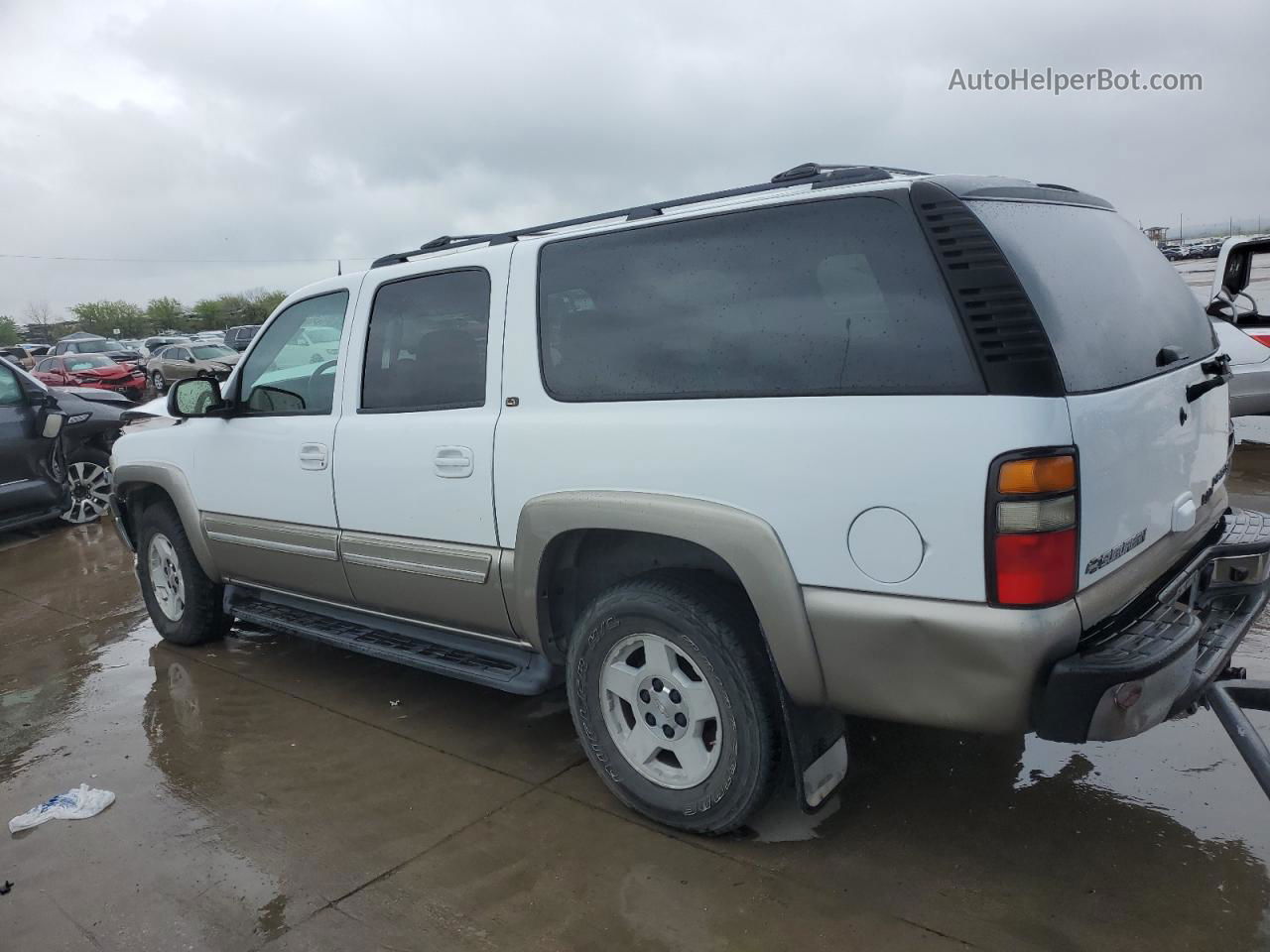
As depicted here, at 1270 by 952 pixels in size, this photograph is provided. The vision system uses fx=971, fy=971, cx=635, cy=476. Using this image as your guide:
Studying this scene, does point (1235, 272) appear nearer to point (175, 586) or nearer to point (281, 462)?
point (281, 462)

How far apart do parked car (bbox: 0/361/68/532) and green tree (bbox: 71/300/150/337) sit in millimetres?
77317

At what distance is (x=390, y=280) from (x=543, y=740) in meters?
1.98

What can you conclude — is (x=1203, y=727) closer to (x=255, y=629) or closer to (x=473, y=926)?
(x=473, y=926)

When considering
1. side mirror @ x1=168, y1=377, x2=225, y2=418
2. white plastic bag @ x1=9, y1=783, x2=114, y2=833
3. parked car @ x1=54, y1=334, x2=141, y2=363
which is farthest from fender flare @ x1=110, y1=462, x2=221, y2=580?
parked car @ x1=54, y1=334, x2=141, y2=363

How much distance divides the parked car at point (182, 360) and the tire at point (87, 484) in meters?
15.9

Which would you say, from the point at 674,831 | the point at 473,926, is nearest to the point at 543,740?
the point at 674,831

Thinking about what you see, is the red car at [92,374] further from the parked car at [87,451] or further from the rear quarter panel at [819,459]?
the rear quarter panel at [819,459]

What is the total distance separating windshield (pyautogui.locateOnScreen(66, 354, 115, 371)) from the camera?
23203 millimetres

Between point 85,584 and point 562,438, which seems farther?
point 85,584

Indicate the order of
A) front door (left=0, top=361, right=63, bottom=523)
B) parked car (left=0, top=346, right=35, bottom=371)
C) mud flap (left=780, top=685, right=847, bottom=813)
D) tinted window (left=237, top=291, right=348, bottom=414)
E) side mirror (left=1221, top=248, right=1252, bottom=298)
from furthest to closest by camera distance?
parked car (left=0, top=346, right=35, bottom=371)
front door (left=0, top=361, right=63, bottom=523)
side mirror (left=1221, top=248, right=1252, bottom=298)
tinted window (left=237, top=291, right=348, bottom=414)
mud flap (left=780, top=685, right=847, bottom=813)

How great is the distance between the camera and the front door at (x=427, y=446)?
11.5ft

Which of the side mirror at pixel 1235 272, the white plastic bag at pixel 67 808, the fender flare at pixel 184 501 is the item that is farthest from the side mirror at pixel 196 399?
the side mirror at pixel 1235 272

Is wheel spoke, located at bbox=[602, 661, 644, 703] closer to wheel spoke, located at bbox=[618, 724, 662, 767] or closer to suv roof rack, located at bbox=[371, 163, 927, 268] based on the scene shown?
wheel spoke, located at bbox=[618, 724, 662, 767]

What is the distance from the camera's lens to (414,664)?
3869 millimetres
